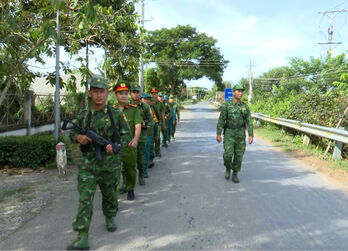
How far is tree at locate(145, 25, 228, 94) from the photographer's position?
38.6 m

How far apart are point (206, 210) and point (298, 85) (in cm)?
3882

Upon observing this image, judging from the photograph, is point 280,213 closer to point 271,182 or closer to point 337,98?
point 271,182

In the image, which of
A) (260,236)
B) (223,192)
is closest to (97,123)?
(260,236)

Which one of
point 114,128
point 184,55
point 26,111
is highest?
point 184,55

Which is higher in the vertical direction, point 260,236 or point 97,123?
point 97,123

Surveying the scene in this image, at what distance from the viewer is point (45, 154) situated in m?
6.53

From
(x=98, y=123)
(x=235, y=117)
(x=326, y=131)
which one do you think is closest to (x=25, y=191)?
(x=98, y=123)

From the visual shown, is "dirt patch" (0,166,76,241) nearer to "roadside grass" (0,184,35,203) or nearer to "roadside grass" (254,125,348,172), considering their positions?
"roadside grass" (0,184,35,203)

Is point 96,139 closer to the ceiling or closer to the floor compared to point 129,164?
closer to the ceiling

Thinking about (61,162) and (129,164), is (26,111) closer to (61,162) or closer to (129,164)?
(61,162)

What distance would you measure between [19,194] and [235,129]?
3.96 m

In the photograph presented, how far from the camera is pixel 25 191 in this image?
4988mm

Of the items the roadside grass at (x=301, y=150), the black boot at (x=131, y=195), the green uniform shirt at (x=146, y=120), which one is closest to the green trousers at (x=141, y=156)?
the green uniform shirt at (x=146, y=120)

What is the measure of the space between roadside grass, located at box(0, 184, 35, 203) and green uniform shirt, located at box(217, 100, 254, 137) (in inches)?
139
